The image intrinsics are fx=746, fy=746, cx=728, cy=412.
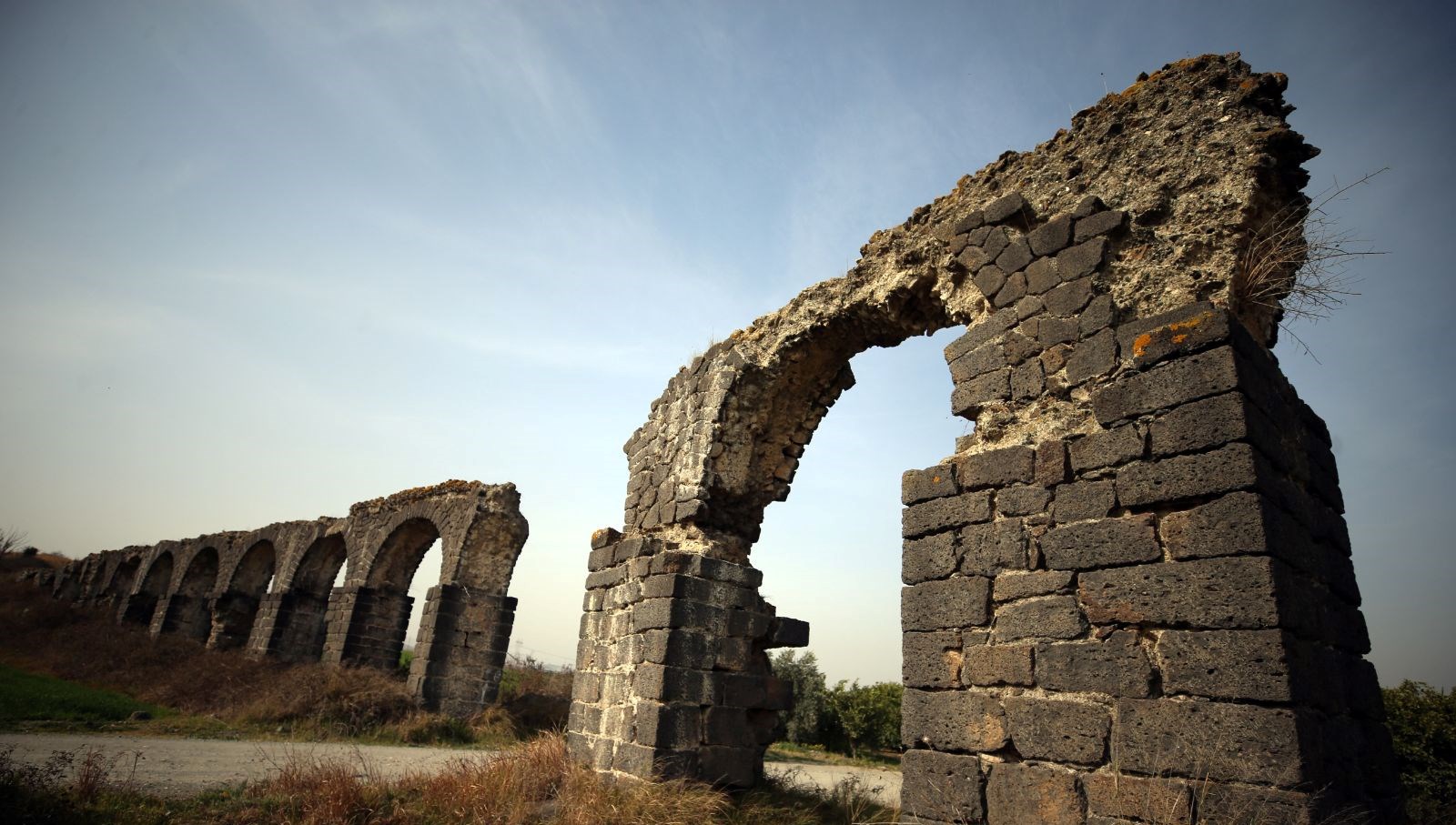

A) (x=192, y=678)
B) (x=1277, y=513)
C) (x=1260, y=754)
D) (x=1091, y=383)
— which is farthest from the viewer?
(x=192, y=678)

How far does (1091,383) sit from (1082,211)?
114cm

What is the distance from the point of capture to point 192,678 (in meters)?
15.4

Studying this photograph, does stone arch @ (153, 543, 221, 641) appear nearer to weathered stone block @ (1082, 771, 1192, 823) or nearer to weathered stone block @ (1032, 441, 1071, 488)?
weathered stone block @ (1032, 441, 1071, 488)

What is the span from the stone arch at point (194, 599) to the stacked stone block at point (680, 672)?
21.7 meters

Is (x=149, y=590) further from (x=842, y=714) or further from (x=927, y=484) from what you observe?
(x=927, y=484)

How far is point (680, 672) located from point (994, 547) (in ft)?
9.83

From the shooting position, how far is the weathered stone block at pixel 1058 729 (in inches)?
131

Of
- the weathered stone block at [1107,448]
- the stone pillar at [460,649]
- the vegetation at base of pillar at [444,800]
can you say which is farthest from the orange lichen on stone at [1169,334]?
the stone pillar at [460,649]

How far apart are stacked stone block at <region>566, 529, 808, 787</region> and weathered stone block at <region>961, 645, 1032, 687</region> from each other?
2.71 metres

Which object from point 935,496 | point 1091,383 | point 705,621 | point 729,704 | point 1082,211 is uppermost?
point 1082,211

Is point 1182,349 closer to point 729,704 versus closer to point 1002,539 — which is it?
point 1002,539

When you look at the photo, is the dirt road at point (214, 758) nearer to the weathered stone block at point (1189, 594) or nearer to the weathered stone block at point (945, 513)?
the weathered stone block at point (945, 513)

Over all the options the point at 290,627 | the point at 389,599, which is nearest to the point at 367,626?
the point at 389,599

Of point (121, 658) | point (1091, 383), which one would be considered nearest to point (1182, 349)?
point (1091, 383)
